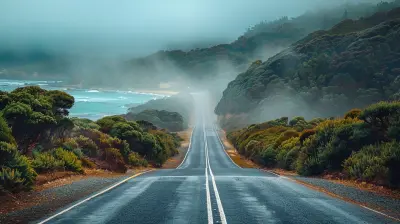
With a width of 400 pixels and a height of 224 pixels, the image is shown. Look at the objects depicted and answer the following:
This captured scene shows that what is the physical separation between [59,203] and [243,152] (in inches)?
2334

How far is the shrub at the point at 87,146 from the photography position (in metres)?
30.9

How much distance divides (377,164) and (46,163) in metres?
16.4

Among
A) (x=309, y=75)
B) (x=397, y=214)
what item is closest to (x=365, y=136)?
(x=397, y=214)

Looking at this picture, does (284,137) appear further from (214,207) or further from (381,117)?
(214,207)

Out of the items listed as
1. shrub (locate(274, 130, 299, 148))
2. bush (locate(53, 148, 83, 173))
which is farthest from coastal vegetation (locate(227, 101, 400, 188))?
bush (locate(53, 148, 83, 173))

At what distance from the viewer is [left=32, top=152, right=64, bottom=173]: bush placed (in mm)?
20500

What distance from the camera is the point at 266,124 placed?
8494 centimetres

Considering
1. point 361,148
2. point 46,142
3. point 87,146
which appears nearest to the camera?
point 361,148

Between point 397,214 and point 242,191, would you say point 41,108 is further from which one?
point 397,214

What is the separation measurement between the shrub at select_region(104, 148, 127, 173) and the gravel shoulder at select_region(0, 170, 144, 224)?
37.4 feet

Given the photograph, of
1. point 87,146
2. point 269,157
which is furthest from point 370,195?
point 269,157

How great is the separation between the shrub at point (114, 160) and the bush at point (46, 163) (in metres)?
8.93

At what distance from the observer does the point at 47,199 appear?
15.0 m

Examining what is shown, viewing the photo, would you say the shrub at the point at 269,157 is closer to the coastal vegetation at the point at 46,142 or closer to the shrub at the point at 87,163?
the coastal vegetation at the point at 46,142
